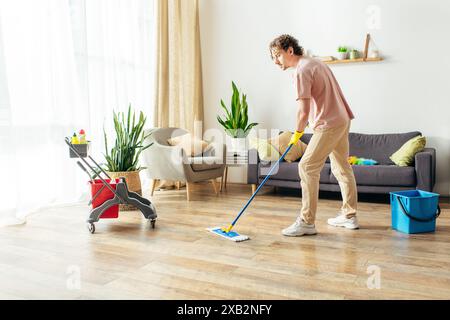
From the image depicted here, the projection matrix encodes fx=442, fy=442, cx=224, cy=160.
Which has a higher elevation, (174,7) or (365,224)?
(174,7)

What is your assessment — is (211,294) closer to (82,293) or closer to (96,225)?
(82,293)

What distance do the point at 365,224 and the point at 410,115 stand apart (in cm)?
193

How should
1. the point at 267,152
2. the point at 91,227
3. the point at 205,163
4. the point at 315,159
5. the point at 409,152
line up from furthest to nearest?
the point at 267,152, the point at 205,163, the point at 409,152, the point at 91,227, the point at 315,159

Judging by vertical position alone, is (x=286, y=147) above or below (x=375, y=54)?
below

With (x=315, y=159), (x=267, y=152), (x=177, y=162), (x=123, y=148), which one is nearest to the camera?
(x=315, y=159)

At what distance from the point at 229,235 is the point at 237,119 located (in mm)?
2474

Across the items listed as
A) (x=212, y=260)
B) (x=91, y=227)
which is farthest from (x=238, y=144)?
(x=212, y=260)

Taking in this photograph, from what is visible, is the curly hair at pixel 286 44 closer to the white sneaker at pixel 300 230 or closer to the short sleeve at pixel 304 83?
the short sleeve at pixel 304 83

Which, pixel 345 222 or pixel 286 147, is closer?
pixel 345 222

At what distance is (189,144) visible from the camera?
15.2 ft

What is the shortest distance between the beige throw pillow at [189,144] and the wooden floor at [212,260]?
3.66ft

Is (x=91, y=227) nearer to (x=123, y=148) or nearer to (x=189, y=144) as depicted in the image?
(x=123, y=148)

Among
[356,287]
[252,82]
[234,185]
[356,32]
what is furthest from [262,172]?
[356,287]
